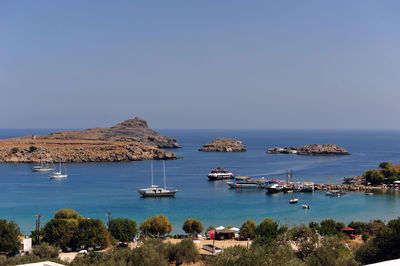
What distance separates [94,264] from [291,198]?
3219cm

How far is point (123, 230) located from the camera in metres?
22.4

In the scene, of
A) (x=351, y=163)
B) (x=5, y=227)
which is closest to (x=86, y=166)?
(x=351, y=163)

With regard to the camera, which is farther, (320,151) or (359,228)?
(320,151)

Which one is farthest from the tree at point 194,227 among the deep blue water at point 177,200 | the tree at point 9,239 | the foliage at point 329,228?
the tree at point 9,239

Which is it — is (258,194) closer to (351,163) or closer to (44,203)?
(44,203)

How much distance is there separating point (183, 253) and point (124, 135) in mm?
101987

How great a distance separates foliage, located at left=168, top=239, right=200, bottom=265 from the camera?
52.9ft

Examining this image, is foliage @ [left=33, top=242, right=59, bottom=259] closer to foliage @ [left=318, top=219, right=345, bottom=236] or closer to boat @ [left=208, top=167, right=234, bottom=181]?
foliage @ [left=318, top=219, right=345, bottom=236]

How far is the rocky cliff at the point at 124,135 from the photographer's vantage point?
10844cm

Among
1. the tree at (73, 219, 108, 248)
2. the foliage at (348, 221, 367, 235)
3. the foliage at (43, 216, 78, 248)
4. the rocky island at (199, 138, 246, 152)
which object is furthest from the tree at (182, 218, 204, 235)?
the rocky island at (199, 138, 246, 152)

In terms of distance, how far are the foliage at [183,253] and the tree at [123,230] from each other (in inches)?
254

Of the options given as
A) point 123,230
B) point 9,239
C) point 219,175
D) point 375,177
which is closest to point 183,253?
point 123,230

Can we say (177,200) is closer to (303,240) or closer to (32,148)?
(303,240)

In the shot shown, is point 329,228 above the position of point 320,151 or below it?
below
